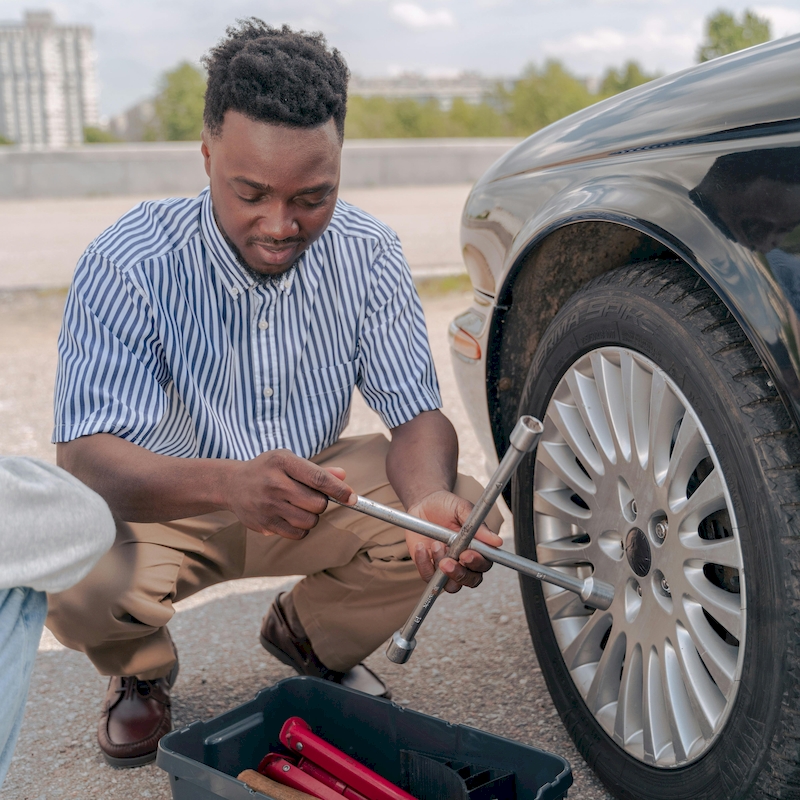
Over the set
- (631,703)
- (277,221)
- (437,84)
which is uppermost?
(437,84)

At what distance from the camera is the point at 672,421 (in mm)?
1467

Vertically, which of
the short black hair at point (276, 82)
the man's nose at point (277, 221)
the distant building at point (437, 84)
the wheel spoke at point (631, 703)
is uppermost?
the distant building at point (437, 84)

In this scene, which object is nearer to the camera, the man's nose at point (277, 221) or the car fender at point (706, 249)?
the car fender at point (706, 249)

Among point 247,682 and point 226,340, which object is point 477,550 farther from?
point 247,682

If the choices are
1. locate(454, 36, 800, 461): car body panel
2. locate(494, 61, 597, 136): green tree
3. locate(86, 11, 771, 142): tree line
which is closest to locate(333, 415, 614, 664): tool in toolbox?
locate(454, 36, 800, 461): car body panel

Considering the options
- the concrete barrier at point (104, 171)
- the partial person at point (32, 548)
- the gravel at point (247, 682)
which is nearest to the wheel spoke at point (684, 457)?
the gravel at point (247, 682)

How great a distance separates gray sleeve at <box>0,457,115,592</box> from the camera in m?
1.17

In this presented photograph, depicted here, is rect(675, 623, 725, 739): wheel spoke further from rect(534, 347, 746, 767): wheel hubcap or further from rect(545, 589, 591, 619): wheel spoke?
rect(545, 589, 591, 619): wheel spoke

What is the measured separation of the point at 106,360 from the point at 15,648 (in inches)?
26.0

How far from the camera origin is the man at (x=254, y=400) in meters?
1.71

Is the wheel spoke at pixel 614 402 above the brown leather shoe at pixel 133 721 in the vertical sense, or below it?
above

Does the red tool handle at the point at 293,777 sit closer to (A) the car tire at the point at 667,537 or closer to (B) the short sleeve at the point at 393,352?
(A) the car tire at the point at 667,537

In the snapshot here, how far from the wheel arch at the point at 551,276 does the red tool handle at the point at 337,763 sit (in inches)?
29.3

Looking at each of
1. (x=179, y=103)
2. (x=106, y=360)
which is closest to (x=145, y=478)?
(x=106, y=360)
